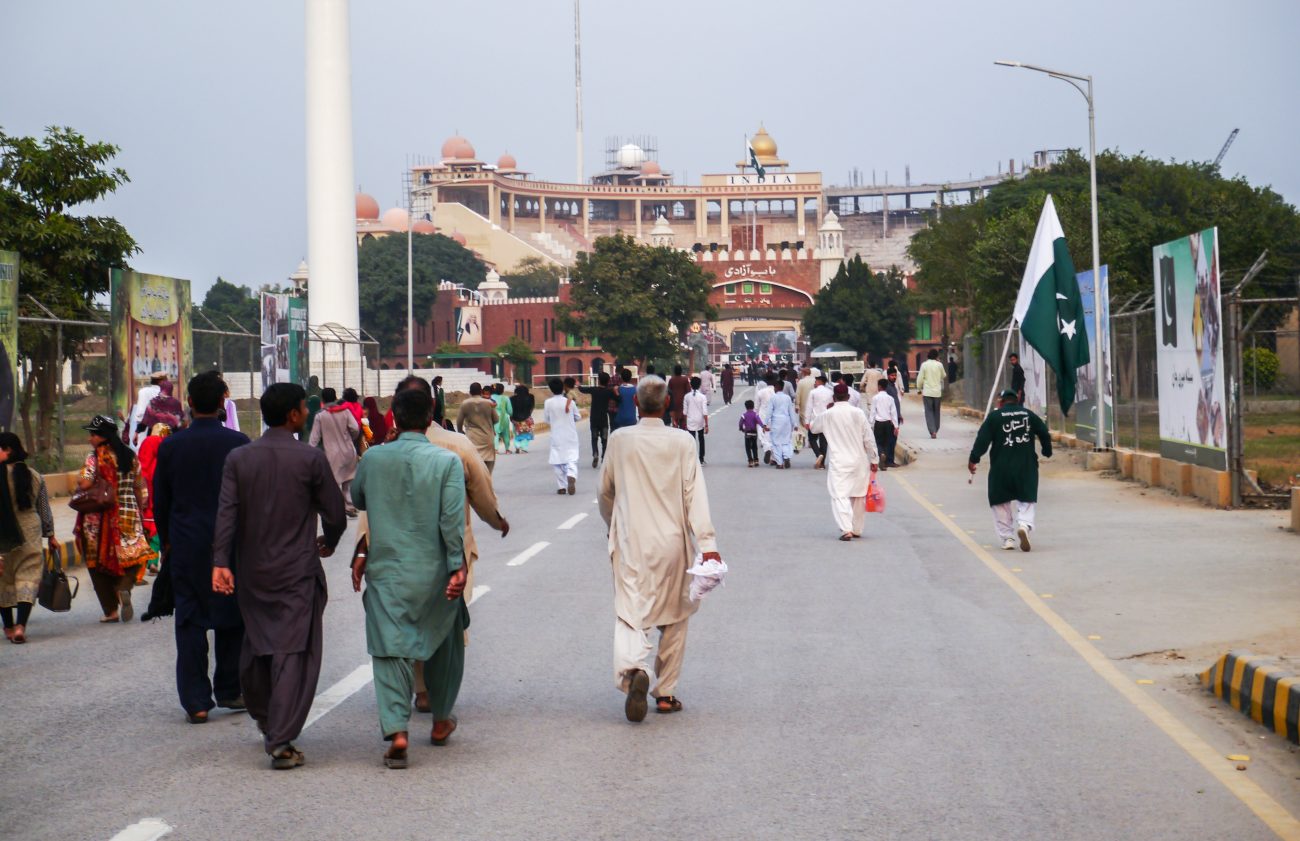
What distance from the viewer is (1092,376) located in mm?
24594

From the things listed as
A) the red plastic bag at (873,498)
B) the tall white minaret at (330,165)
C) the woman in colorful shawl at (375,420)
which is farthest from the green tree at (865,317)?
the red plastic bag at (873,498)

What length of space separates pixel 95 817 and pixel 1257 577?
9.24m

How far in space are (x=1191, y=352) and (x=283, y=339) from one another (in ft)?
55.2

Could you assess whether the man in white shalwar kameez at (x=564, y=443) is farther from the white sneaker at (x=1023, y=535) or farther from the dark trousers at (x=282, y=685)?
the dark trousers at (x=282, y=685)

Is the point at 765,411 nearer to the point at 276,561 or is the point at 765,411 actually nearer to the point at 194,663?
the point at 194,663

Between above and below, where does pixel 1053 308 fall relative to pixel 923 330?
below

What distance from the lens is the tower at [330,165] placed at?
54.1 metres

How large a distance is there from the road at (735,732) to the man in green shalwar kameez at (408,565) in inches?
13.9

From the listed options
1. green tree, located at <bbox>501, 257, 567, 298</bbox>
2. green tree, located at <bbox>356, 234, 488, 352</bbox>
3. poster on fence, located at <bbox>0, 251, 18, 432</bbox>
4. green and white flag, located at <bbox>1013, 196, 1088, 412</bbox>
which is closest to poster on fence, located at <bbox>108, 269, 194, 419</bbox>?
poster on fence, located at <bbox>0, 251, 18, 432</bbox>

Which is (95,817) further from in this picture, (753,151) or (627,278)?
(753,151)

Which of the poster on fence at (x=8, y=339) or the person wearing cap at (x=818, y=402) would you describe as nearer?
the poster on fence at (x=8, y=339)

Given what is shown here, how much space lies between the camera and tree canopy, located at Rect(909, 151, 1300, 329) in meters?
49.3

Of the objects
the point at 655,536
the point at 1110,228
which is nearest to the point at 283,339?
the point at 655,536

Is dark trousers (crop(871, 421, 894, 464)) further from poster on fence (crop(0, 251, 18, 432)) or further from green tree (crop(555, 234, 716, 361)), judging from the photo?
green tree (crop(555, 234, 716, 361))
